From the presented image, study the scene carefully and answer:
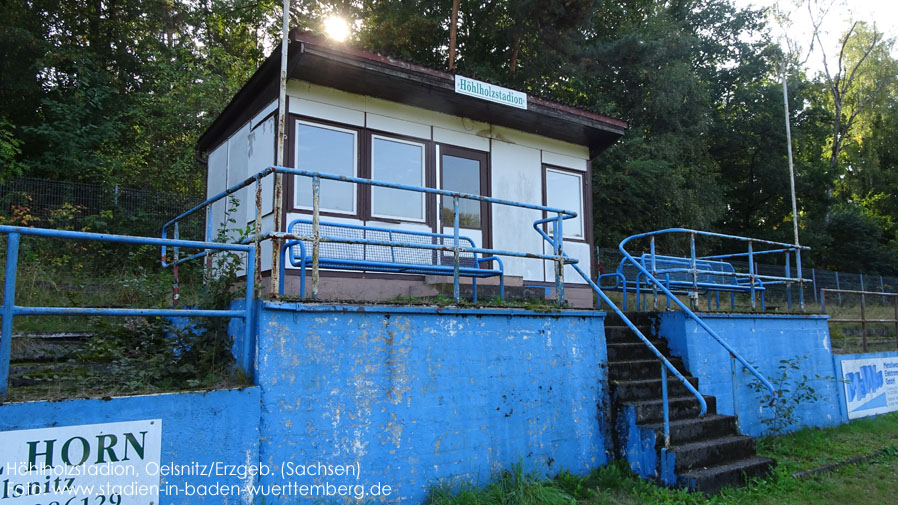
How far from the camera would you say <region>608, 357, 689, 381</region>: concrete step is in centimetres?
693

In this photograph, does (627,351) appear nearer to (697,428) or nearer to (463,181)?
(697,428)

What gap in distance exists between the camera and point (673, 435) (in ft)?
20.7

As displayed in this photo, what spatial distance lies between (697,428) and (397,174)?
5181 millimetres

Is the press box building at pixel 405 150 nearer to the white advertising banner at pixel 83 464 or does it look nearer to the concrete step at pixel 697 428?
the concrete step at pixel 697 428

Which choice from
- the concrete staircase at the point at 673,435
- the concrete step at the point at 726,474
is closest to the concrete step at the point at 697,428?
the concrete staircase at the point at 673,435

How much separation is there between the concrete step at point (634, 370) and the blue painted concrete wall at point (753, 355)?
0.62 meters

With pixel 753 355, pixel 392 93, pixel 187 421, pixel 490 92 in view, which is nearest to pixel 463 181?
pixel 490 92

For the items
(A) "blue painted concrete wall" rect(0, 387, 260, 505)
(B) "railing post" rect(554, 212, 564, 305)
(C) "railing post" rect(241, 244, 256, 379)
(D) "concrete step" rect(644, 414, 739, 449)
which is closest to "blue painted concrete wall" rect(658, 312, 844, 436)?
(D) "concrete step" rect(644, 414, 739, 449)

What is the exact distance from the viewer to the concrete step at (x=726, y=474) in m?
5.84

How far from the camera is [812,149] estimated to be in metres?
32.3

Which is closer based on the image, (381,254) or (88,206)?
(381,254)

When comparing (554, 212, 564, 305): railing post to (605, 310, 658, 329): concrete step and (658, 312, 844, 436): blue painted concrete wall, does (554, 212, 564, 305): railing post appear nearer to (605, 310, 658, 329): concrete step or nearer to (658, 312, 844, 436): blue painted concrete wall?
(605, 310, 658, 329): concrete step

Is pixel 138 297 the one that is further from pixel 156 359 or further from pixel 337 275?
pixel 156 359

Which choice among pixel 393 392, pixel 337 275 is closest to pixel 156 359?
pixel 393 392
